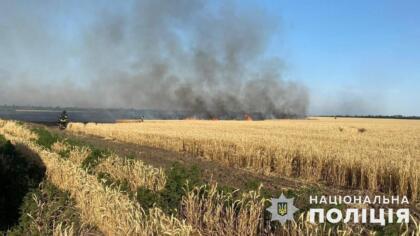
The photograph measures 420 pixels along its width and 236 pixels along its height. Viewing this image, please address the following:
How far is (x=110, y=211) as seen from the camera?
8.02m

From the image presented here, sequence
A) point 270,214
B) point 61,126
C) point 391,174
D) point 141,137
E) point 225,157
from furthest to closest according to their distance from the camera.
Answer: point 61,126
point 141,137
point 225,157
point 391,174
point 270,214

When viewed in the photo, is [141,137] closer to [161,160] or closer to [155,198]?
[161,160]

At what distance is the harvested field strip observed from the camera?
659cm

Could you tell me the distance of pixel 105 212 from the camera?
8062 mm

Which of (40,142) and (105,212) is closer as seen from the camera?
(105,212)

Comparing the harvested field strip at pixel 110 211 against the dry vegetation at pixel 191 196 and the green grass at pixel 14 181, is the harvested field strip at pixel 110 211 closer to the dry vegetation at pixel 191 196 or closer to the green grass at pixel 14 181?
the dry vegetation at pixel 191 196

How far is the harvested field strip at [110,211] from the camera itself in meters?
6.59

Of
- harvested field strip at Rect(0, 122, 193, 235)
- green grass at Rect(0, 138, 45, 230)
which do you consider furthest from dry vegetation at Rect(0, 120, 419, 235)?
green grass at Rect(0, 138, 45, 230)

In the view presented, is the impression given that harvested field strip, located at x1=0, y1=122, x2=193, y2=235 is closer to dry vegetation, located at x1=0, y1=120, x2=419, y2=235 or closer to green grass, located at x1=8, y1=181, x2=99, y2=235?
dry vegetation, located at x1=0, y1=120, x2=419, y2=235

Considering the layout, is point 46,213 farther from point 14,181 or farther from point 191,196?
point 14,181

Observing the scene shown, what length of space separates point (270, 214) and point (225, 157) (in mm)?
13408

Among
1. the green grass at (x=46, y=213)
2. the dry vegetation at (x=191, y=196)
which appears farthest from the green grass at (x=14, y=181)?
the dry vegetation at (x=191, y=196)

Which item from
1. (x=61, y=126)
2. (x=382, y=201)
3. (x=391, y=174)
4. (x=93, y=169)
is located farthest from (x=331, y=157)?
(x=61, y=126)

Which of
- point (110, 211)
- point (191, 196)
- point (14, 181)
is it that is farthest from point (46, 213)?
point (14, 181)
